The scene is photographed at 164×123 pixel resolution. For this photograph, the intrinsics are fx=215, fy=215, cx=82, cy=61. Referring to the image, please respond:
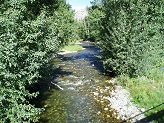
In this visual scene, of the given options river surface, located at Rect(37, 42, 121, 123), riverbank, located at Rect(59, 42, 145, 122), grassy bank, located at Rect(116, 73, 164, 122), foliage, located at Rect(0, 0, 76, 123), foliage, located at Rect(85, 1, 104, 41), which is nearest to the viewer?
foliage, located at Rect(0, 0, 76, 123)

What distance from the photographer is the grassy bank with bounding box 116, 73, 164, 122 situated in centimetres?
1638

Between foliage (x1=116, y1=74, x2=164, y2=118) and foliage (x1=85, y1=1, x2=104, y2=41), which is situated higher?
foliage (x1=85, y1=1, x2=104, y2=41)

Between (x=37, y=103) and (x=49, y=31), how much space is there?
22.1ft

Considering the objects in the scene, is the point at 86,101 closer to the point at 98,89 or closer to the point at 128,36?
the point at 98,89

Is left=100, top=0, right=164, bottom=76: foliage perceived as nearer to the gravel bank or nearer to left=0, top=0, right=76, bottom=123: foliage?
the gravel bank

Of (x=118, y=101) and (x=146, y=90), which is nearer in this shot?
(x=146, y=90)

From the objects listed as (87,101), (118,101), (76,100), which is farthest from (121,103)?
(76,100)

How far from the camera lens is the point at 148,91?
19453 mm

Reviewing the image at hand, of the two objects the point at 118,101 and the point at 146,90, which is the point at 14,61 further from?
the point at 146,90

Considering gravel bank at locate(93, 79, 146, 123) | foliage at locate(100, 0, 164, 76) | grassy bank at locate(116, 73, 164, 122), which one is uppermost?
foliage at locate(100, 0, 164, 76)

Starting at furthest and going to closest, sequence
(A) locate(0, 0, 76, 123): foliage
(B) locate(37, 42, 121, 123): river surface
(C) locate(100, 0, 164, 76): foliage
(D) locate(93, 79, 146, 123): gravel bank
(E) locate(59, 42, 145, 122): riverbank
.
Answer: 1. (C) locate(100, 0, 164, 76): foliage
2. (B) locate(37, 42, 121, 123): river surface
3. (E) locate(59, 42, 145, 122): riverbank
4. (D) locate(93, 79, 146, 123): gravel bank
5. (A) locate(0, 0, 76, 123): foliage

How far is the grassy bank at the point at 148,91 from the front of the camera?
16.4 meters

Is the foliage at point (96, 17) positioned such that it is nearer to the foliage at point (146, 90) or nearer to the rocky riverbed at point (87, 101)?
the rocky riverbed at point (87, 101)

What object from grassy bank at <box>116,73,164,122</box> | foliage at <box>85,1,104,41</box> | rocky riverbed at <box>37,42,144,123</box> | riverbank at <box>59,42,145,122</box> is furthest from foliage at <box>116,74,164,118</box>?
foliage at <box>85,1,104,41</box>
